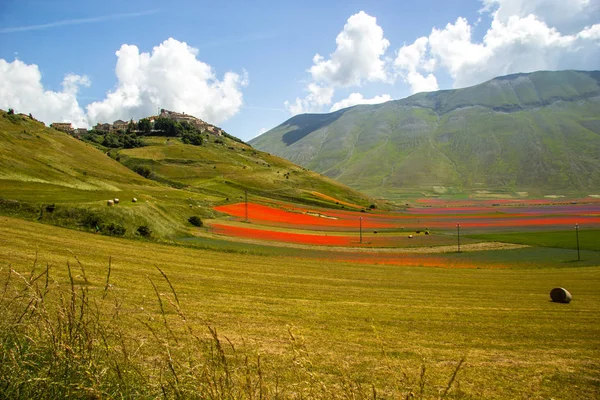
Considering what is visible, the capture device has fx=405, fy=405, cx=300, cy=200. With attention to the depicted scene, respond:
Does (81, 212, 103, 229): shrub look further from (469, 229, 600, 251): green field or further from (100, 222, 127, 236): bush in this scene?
→ (469, 229, 600, 251): green field

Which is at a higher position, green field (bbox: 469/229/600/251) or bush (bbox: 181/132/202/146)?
bush (bbox: 181/132/202/146)

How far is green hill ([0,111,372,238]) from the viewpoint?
3712 centimetres

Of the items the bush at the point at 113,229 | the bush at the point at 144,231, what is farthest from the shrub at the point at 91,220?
the bush at the point at 144,231

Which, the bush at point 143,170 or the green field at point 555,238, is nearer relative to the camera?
the green field at point 555,238

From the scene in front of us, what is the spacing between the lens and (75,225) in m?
32.3

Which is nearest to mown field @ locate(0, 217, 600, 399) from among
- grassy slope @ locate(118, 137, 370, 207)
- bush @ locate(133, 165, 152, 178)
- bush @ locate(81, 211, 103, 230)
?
bush @ locate(81, 211, 103, 230)

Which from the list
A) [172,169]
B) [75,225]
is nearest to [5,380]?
[75,225]

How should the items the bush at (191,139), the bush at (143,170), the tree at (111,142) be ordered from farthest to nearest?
the bush at (191,139)
the tree at (111,142)
the bush at (143,170)

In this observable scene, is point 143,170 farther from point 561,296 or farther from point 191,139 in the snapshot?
point 561,296

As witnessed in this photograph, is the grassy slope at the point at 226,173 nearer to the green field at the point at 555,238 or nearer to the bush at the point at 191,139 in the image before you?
the bush at the point at 191,139

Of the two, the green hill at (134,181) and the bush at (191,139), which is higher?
the bush at (191,139)

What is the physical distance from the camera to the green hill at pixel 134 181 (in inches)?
1461

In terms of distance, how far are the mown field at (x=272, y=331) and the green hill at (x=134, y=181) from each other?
8581 millimetres

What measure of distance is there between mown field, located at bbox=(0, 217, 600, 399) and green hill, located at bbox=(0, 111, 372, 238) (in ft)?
28.2
